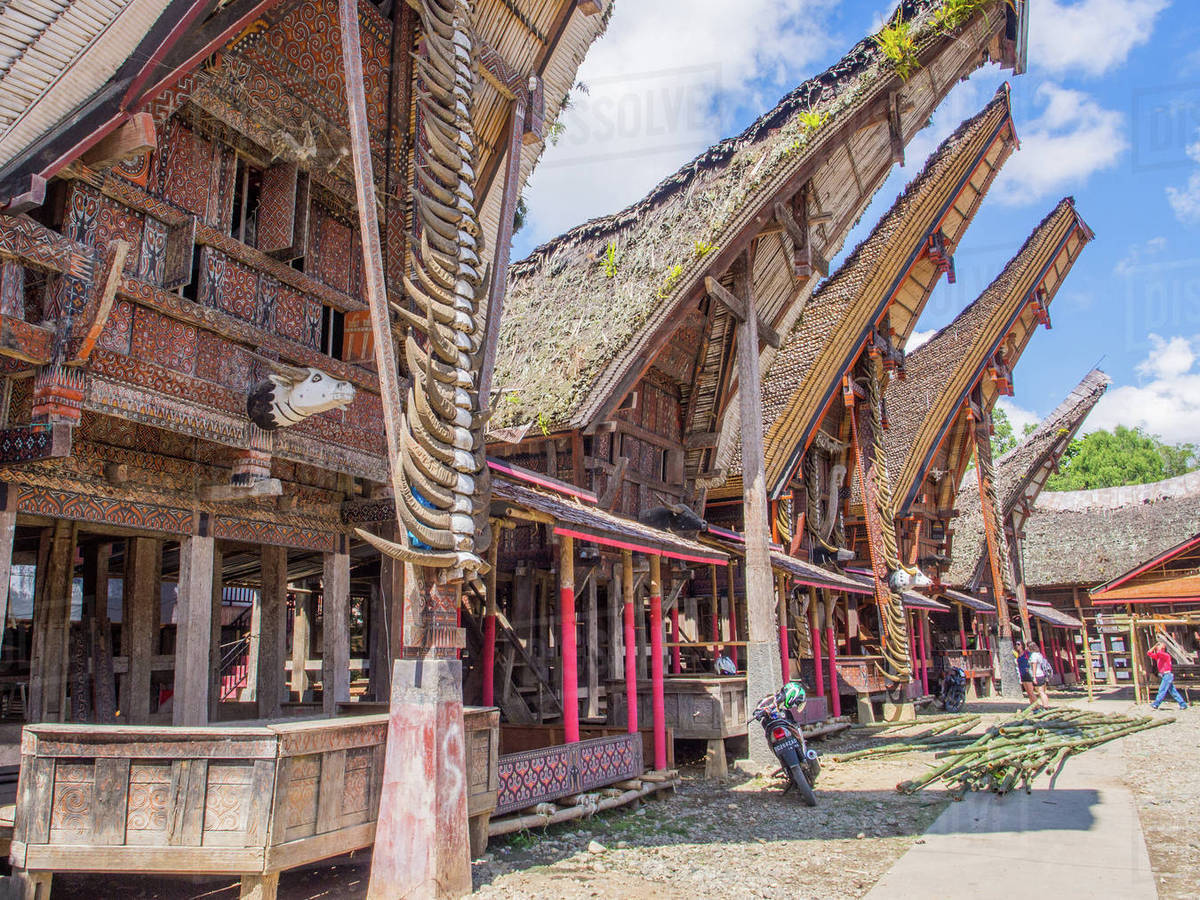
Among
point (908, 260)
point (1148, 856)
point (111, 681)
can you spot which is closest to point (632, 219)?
point (908, 260)

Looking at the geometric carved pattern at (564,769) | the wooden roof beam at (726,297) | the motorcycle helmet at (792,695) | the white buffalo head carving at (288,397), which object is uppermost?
the wooden roof beam at (726,297)

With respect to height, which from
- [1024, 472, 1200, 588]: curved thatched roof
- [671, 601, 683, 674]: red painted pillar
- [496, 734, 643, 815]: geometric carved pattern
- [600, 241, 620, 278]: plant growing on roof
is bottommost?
[496, 734, 643, 815]: geometric carved pattern

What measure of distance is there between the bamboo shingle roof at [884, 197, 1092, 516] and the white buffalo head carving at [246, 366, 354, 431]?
56.8 feet

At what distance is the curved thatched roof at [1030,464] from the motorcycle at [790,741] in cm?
2039

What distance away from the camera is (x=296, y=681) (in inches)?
541

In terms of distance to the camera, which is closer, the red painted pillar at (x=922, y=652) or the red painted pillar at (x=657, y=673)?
the red painted pillar at (x=657, y=673)

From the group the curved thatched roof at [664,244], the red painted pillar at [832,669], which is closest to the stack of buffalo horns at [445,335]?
the curved thatched roof at [664,244]

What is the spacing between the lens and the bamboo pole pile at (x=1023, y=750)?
30.0 ft

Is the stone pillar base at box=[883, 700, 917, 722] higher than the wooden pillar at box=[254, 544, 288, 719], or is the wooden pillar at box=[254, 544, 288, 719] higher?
the wooden pillar at box=[254, 544, 288, 719]

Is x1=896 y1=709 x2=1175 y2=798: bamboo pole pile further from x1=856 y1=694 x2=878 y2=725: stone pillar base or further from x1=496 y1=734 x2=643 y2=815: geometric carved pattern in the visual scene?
x1=496 y1=734 x2=643 y2=815: geometric carved pattern

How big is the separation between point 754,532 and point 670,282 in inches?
139

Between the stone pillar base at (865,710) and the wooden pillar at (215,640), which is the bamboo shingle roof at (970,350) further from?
the wooden pillar at (215,640)

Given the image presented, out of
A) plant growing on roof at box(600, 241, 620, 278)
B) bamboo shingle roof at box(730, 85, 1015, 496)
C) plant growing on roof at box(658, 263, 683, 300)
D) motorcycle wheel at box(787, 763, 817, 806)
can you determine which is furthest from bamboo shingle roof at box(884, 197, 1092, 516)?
motorcycle wheel at box(787, 763, 817, 806)

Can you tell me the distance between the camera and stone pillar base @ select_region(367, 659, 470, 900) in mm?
4988
